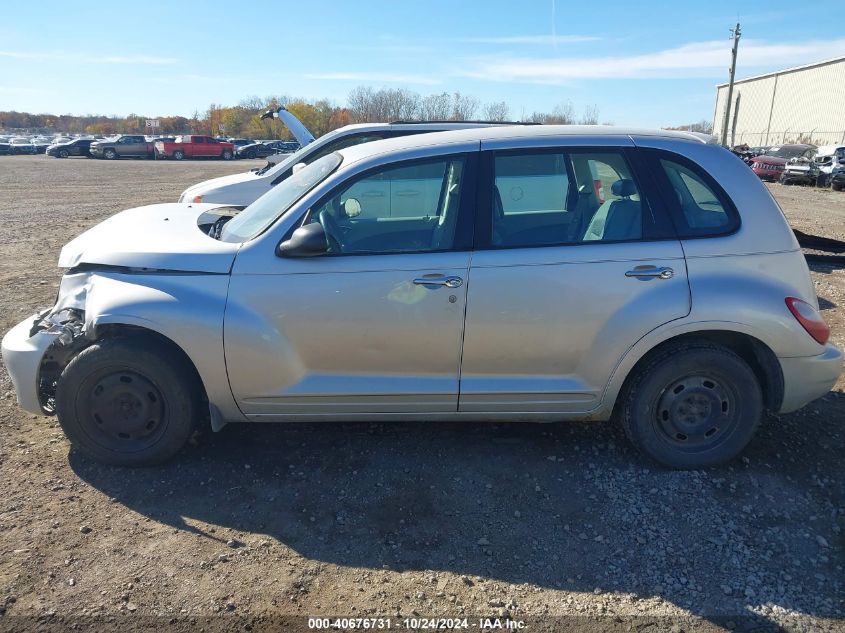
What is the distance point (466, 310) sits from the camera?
3348mm

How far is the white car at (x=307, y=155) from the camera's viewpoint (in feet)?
25.1

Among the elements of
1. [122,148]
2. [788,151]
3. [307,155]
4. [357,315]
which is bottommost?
[357,315]

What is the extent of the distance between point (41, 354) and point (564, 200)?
3.26 meters

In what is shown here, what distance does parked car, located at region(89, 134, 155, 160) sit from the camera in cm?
4459

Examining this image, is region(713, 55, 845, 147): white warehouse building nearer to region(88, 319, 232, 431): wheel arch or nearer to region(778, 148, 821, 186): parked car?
region(778, 148, 821, 186): parked car

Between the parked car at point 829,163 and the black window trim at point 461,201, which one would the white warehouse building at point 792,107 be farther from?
the black window trim at point 461,201

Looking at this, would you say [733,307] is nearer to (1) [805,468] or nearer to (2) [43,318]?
(1) [805,468]

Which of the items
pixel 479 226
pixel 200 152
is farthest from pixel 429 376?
pixel 200 152

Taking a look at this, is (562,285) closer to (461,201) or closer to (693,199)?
(461,201)

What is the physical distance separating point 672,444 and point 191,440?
3021 mm

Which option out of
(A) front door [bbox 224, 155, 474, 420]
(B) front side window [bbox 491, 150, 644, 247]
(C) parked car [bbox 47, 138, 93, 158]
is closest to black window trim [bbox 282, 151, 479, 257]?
(A) front door [bbox 224, 155, 474, 420]

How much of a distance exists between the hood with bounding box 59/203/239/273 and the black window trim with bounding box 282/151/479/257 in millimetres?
440

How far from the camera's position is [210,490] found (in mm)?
3434

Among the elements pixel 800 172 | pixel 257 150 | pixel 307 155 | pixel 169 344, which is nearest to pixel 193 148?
pixel 257 150
